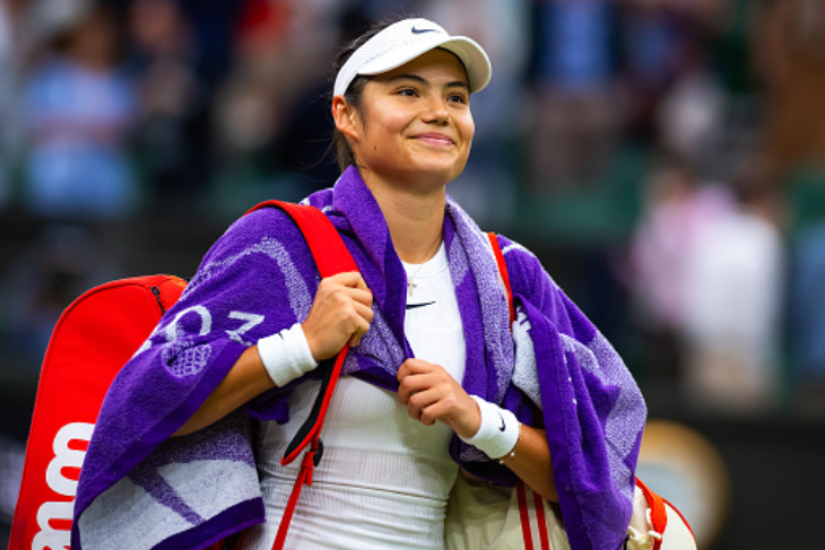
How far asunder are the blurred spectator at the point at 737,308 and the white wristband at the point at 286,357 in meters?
4.51

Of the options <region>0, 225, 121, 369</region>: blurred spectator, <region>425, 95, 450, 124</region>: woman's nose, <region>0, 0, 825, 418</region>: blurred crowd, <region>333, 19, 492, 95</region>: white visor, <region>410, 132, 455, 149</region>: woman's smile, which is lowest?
<region>0, 225, 121, 369</region>: blurred spectator

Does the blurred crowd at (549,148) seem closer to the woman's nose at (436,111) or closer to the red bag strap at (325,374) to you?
the woman's nose at (436,111)

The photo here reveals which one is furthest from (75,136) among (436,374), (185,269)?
(436,374)

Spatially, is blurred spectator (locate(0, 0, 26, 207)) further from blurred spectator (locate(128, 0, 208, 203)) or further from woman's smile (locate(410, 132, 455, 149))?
woman's smile (locate(410, 132, 455, 149))

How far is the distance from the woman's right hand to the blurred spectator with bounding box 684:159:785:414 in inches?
176

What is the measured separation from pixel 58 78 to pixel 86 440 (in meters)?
4.78

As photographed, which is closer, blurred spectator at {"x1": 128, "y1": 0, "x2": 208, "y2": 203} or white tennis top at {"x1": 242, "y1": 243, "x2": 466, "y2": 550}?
white tennis top at {"x1": 242, "y1": 243, "x2": 466, "y2": 550}

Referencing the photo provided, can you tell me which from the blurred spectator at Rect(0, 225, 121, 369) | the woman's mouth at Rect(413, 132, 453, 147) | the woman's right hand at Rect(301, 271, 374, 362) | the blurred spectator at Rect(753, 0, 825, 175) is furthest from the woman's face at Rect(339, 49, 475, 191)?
the blurred spectator at Rect(753, 0, 825, 175)

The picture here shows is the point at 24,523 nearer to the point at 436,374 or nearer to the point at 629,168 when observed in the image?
the point at 436,374

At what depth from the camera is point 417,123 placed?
2.63 metres

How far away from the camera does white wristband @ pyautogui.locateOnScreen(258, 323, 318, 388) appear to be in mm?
2393

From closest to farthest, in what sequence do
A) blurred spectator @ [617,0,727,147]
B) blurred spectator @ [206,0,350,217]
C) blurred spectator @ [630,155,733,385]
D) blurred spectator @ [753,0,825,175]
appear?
blurred spectator @ [630,155,733,385], blurred spectator @ [206,0,350,217], blurred spectator @ [753,0,825,175], blurred spectator @ [617,0,727,147]

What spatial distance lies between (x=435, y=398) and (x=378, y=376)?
15 cm

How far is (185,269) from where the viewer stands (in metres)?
6.66
